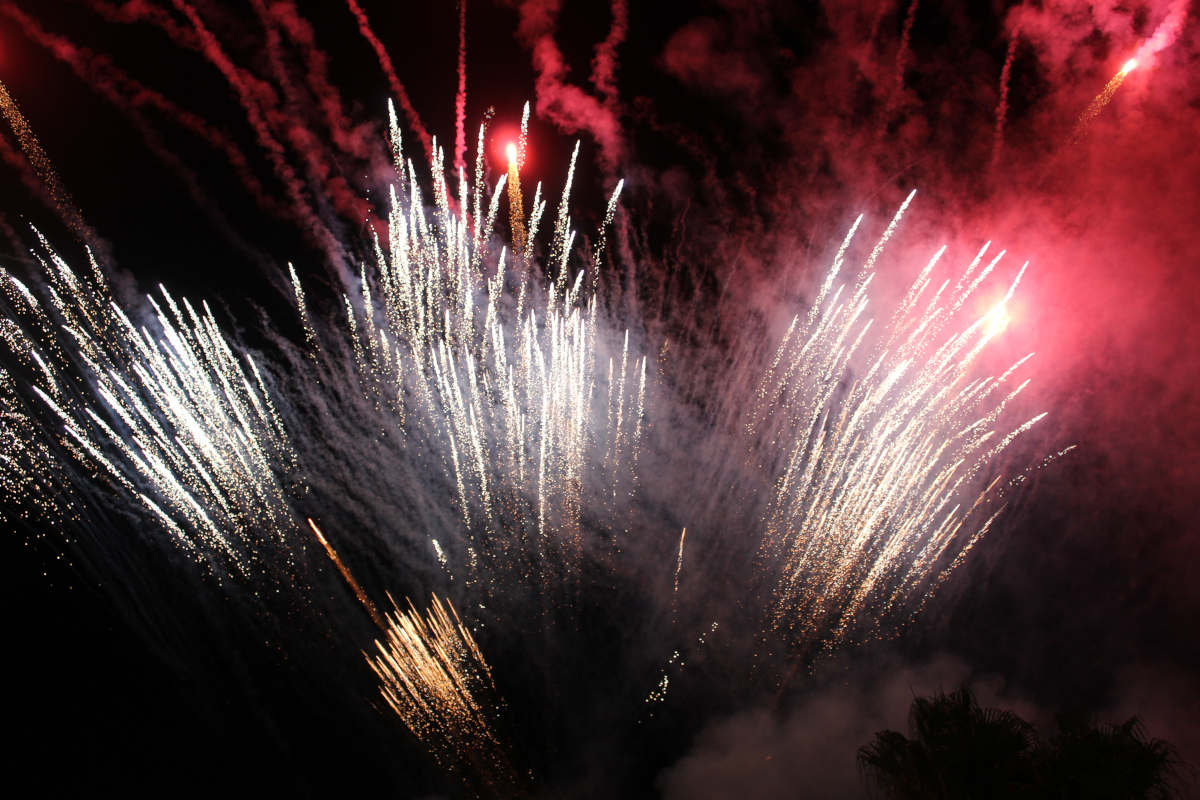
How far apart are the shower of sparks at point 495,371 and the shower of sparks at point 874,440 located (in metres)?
3.78

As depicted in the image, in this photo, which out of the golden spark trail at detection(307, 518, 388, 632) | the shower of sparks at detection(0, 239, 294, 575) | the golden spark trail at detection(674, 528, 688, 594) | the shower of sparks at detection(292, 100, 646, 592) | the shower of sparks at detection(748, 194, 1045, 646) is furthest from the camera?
the golden spark trail at detection(674, 528, 688, 594)

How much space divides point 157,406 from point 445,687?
373 inches

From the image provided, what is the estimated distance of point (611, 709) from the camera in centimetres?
1509

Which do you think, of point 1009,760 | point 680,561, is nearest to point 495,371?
point 680,561

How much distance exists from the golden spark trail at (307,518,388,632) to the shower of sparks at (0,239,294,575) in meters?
1.43

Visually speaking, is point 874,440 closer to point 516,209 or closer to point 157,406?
point 516,209

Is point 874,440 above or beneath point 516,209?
beneath

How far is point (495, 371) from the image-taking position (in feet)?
37.5

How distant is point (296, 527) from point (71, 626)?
5.53 m

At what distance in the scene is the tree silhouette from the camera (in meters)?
6.91

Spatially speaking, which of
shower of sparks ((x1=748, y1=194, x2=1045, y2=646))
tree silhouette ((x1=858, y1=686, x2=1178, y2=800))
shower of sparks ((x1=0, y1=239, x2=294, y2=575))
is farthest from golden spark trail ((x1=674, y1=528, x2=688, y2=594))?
shower of sparks ((x1=0, y1=239, x2=294, y2=575))

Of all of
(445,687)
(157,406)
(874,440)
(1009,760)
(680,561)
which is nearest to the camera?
(1009,760)

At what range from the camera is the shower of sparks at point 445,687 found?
14.0m

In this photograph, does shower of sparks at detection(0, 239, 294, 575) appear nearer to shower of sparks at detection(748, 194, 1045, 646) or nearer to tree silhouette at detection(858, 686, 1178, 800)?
shower of sparks at detection(748, 194, 1045, 646)
